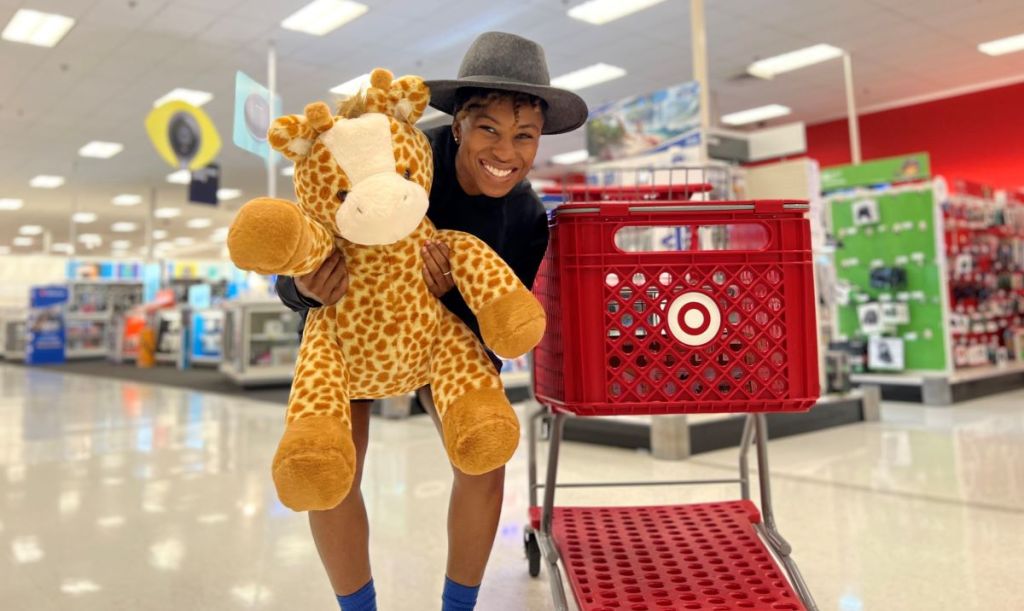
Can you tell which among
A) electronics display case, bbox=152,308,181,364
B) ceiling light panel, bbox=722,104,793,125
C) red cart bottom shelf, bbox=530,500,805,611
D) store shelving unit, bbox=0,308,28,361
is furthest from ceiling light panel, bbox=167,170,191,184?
red cart bottom shelf, bbox=530,500,805,611

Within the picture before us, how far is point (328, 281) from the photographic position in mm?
1146

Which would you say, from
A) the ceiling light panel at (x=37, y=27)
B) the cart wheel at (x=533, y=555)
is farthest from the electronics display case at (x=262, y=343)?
the cart wheel at (x=533, y=555)

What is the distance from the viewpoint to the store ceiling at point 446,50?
727 centimetres

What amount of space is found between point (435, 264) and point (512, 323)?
7.4 inches

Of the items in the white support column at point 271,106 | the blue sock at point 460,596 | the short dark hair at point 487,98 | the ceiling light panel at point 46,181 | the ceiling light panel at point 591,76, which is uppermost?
the ceiling light panel at point 46,181

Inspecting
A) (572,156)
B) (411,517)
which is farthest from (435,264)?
(572,156)

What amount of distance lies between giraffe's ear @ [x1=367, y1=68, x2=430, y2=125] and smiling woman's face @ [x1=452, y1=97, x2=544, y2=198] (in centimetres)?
11

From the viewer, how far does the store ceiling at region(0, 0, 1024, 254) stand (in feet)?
23.9

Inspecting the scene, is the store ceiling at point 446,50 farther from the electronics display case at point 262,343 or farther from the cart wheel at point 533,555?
the cart wheel at point 533,555

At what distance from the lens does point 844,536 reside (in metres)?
2.08

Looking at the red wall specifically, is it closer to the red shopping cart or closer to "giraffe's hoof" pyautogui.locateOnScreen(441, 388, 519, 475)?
the red shopping cart

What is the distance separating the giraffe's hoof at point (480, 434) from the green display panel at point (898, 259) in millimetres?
5164

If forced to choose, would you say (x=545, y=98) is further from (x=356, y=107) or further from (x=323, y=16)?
(x=323, y=16)

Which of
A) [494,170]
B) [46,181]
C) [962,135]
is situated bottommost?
[494,170]
